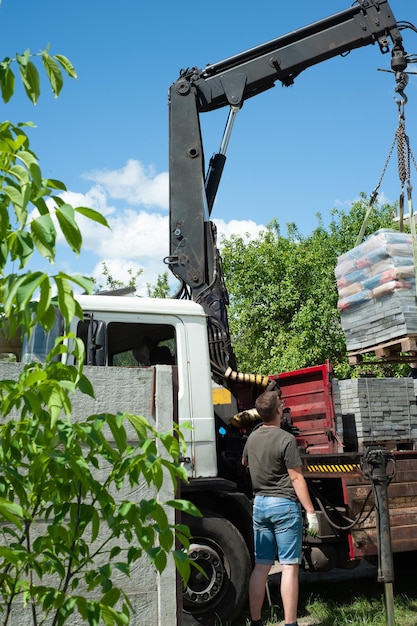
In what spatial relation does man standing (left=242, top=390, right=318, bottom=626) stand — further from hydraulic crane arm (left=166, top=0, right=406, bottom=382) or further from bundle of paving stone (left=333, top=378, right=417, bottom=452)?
bundle of paving stone (left=333, top=378, right=417, bottom=452)

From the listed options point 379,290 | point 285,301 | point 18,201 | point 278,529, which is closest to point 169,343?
point 278,529

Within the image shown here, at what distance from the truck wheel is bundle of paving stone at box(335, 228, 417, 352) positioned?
2.76 m

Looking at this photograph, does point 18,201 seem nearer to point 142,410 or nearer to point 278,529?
point 142,410

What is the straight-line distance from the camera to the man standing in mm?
5652

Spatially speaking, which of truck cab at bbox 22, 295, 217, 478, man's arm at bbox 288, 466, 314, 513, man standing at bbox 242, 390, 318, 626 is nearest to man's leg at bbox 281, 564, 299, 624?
man standing at bbox 242, 390, 318, 626

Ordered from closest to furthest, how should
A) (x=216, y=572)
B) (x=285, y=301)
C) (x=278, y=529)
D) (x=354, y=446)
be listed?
(x=278, y=529) < (x=216, y=572) < (x=354, y=446) < (x=285, y=301)

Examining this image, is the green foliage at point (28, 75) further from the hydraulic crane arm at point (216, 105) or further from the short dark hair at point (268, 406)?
the hydraulic crane arm at point (216, 105)

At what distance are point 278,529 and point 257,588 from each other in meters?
0.49

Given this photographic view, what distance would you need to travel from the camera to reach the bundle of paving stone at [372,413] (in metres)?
7.28

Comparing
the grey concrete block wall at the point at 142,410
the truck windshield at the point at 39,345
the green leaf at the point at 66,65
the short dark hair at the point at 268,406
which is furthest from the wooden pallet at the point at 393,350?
the green leaf at the point at 66,65

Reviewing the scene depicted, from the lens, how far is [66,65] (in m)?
2.07

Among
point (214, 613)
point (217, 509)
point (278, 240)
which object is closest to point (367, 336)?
point (217, 509)

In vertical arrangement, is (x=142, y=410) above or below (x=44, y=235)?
below

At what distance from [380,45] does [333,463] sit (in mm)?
5522
